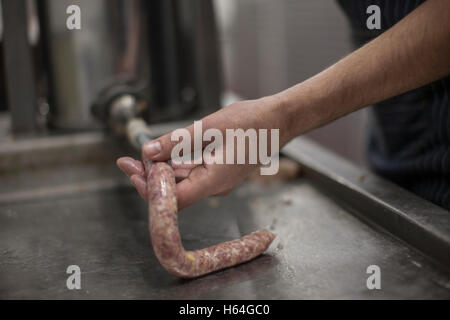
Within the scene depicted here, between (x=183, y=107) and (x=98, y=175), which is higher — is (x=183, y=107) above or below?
above

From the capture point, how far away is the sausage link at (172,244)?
73 cm

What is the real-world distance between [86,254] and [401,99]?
2.59 feet

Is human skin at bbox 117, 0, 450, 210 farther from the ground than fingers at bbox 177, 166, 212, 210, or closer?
farther from the ground

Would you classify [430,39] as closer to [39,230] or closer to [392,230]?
[392,230]

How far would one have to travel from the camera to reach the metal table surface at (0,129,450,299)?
0.72m

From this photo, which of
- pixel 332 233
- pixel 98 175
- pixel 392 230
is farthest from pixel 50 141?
pixel 392 230

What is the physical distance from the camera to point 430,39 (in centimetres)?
76

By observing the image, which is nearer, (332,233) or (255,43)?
(332,233)

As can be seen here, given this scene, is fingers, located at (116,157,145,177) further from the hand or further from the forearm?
the forearm

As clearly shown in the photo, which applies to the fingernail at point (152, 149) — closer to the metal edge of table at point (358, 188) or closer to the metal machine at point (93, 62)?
the metal edge of table at point (358, 188)

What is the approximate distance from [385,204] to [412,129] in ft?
1.15

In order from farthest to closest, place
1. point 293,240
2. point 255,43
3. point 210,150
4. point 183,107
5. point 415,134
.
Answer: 1. point 255,43
2. point 183,107
3. point 415,134
4. point 293,240
5. point 210,150

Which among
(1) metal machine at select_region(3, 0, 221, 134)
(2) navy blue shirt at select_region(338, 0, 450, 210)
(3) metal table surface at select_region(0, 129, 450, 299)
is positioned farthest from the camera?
(1) metal machine at select_region(3, 0, 221, 134)

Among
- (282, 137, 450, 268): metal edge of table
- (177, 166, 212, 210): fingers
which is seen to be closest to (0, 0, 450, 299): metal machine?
(282, 137, 450, 268): metal edge of table
